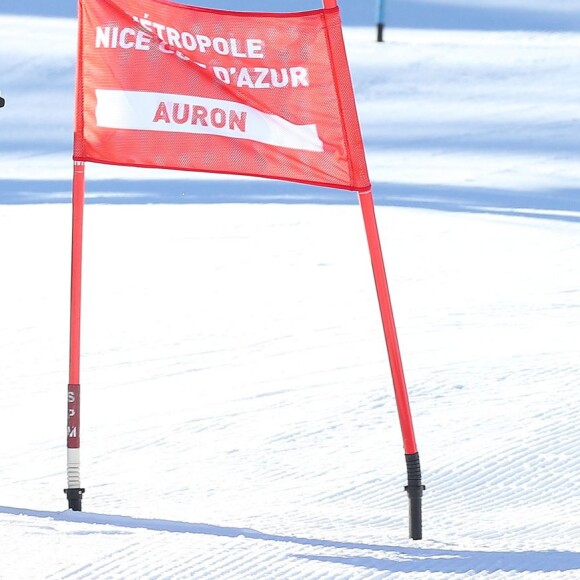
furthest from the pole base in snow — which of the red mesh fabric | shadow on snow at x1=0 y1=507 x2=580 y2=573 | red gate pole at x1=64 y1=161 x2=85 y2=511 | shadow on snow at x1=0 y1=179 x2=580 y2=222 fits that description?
shadow on snow at x1=0 y1=179 x2=580 y2=222

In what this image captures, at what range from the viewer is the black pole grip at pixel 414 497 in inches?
119

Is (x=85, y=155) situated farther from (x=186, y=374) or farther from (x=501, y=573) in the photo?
(x=186, y=374)

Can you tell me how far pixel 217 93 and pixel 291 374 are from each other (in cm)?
208

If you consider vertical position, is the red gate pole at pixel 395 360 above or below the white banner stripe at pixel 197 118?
below

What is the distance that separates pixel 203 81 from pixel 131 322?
304cm

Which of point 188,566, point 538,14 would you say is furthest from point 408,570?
point 538,14

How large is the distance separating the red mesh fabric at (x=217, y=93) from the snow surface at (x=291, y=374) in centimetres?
88

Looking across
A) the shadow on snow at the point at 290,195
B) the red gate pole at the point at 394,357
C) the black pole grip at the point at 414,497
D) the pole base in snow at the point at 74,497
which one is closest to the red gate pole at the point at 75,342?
the pole base in snow at the point at 74,497

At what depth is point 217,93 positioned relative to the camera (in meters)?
3.13

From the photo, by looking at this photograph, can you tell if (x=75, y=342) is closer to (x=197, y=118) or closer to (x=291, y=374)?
(x=197, y=118)

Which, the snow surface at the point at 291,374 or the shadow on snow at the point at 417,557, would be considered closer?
the shadow on snow at the point at 417,557

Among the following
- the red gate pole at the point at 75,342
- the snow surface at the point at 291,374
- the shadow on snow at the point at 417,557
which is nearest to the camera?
the shadow on snow at the point at 417,557

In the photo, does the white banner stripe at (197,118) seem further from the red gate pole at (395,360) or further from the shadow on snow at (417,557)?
the shadow on snow at (417,557)

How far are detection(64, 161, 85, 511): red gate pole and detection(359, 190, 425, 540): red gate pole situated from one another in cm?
72
